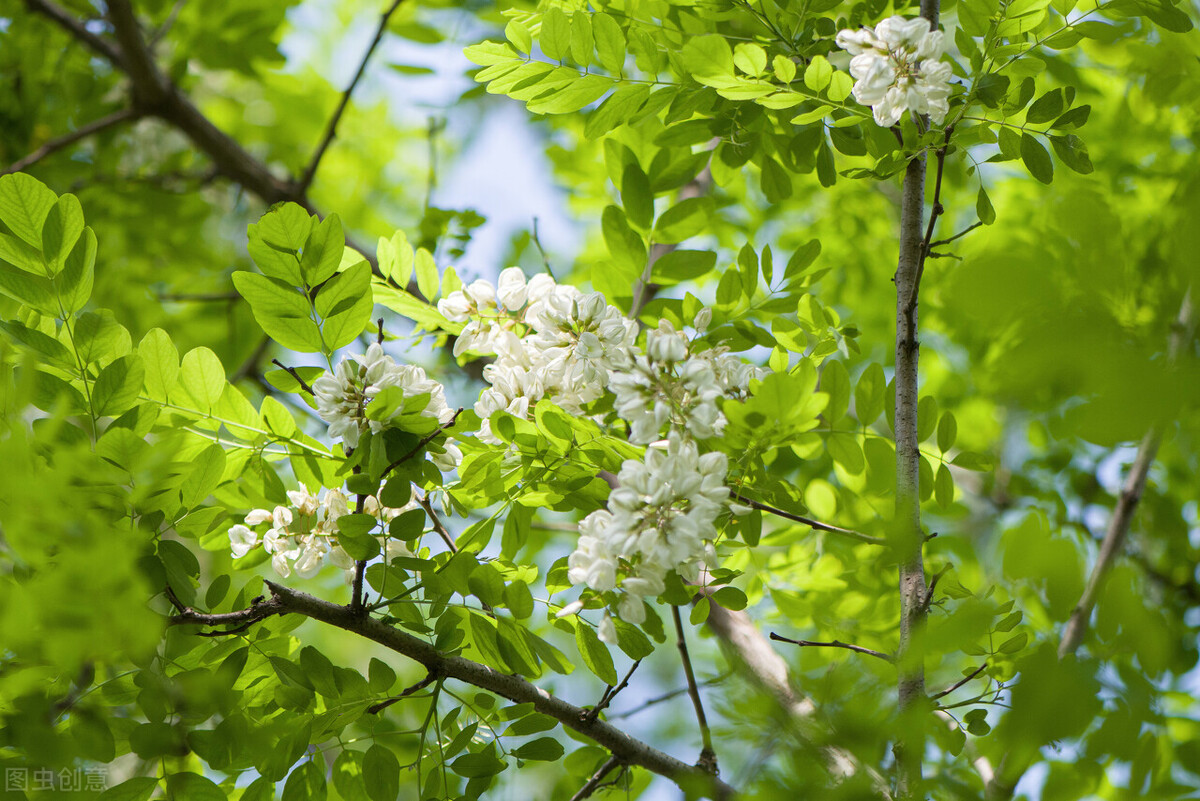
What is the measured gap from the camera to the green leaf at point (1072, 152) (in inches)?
33.5

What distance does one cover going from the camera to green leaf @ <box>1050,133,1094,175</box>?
85cm

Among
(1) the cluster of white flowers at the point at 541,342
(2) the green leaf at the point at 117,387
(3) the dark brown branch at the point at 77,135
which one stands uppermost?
(3) the dark brown branch at the point at 77,135

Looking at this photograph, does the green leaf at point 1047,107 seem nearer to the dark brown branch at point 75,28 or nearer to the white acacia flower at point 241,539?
the white acacia flower at point 241,539

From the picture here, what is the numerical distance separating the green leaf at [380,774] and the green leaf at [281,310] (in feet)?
1.35

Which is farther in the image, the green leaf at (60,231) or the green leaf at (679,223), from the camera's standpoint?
the green leaf at (679,223)

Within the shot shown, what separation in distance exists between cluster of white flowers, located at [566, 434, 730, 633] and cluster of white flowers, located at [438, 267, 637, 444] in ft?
0.36

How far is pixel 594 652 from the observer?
86 centimetres

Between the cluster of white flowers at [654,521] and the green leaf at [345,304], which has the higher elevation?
the green leaf at [345,304]

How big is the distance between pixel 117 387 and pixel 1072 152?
95cm

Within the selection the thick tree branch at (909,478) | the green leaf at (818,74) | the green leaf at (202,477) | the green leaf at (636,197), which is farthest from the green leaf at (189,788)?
the green leaf at (818,74)

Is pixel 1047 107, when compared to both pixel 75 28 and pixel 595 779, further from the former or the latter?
pixel 75 28

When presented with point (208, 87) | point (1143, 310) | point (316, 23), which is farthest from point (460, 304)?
point (316, 23)

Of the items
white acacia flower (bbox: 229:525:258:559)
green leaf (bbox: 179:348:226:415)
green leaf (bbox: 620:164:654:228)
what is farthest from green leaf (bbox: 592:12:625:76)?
white acacia flower (bbox: 229:525:258:559)

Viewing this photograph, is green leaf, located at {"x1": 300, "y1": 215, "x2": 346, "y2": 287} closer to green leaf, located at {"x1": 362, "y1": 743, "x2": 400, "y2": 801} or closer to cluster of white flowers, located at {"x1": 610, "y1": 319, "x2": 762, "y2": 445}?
cluster of white flowers, located at {"x1": 610, "y1": 319, "x2": 762, "y2": 445}
